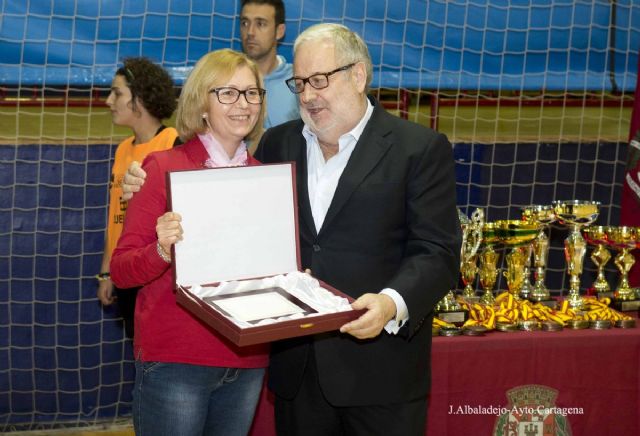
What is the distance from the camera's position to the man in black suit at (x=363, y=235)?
2096mm

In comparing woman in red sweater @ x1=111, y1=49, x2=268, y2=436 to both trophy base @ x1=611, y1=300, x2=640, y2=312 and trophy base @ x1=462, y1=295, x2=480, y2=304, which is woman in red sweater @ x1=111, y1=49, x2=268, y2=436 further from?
trophy base @ x1=611, y1=300, x2=640, y2=312

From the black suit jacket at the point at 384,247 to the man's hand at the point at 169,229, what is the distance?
0.34 meters

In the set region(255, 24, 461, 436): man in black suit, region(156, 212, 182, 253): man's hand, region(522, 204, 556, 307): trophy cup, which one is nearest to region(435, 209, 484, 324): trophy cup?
region(522, 204, 556, 307): trophy cup

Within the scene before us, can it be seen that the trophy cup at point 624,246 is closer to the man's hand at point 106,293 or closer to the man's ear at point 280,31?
the man's ear at point 280,31

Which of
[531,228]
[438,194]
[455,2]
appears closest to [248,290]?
[438,194]

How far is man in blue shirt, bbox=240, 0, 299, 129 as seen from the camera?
4113mm

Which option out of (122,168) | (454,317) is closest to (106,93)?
(122,168)

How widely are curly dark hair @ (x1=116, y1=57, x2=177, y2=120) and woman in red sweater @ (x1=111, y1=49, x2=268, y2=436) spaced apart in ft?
5.06

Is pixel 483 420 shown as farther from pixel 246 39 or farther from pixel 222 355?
pixel 246 39

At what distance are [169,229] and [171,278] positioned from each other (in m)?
0.19

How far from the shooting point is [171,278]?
83.8 inches

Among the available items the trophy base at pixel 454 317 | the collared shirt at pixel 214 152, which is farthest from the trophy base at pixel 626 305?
the collared shirt at pixel 214 152

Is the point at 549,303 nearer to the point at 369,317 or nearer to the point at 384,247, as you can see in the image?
the point at 384,247

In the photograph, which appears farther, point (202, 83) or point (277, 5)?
point (277, 5)
